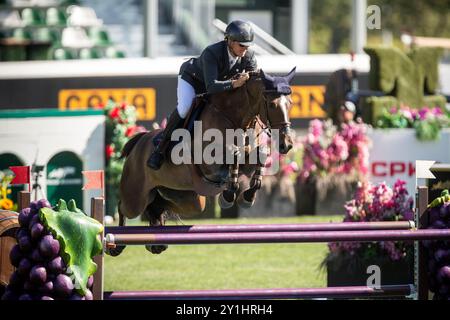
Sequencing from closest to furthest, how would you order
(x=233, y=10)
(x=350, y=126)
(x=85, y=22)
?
(x=350, y=126)
(x=85, y=22)
(x=233, y=10)

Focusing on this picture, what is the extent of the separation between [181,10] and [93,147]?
28.7 ft

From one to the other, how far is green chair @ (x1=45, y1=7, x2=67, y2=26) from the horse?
986cm

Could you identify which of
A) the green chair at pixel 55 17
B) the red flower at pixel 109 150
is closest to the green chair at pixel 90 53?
the green chair at pixel 55 17

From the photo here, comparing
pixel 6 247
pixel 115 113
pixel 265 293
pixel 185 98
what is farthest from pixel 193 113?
pixel 115 113

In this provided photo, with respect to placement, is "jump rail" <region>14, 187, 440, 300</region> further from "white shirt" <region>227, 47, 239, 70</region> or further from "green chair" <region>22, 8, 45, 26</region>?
"green chair" <region>22, 8, 45, 26</region>

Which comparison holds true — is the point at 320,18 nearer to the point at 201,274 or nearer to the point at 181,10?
the point at 181,10

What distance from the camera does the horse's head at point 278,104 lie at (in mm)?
7250

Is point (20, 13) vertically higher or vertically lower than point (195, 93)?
higher

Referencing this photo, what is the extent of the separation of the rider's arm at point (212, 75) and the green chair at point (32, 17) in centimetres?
1091

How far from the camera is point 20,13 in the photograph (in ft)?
62.3

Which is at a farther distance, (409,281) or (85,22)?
(85,22)

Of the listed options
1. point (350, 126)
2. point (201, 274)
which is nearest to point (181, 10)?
point (350, 126)

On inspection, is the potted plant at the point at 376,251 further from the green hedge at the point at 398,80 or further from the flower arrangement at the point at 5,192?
the green hedge at the point at 398,80

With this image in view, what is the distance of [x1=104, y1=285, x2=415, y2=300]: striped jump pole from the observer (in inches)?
255
